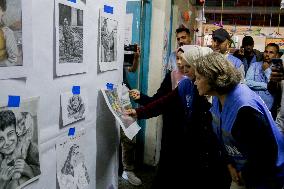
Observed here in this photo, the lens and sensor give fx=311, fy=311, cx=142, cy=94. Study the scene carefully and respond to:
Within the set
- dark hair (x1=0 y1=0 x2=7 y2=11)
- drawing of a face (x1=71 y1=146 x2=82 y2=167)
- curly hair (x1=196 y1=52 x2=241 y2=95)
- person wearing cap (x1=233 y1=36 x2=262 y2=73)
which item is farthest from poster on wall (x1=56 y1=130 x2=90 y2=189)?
person wearing cap (x1=233 y1=36 x2=262 y2=73)

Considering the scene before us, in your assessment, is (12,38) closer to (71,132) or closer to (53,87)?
(53,87)

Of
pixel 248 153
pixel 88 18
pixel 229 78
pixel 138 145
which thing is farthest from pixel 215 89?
pixel 138 145

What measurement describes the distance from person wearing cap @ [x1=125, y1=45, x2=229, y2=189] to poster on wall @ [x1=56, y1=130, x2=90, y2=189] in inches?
27.9

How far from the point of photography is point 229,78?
5.18ft

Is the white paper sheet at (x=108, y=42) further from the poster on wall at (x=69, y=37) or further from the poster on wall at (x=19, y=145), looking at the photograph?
the poster on wall at (x=19, y=145)

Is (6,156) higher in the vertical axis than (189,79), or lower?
lower

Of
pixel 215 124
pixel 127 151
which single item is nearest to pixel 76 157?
pixel 215 124

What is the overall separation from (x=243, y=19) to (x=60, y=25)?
14601 millimetres

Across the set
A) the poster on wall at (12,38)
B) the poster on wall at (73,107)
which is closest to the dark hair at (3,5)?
the poster on wall at (12,38)

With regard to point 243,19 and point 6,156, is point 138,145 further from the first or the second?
point 243,19

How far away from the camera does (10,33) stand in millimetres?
846

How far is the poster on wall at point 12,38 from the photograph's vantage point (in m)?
0.83

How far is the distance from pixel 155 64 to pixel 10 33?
2848 millimetres

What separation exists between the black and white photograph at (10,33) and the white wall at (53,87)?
3cm
